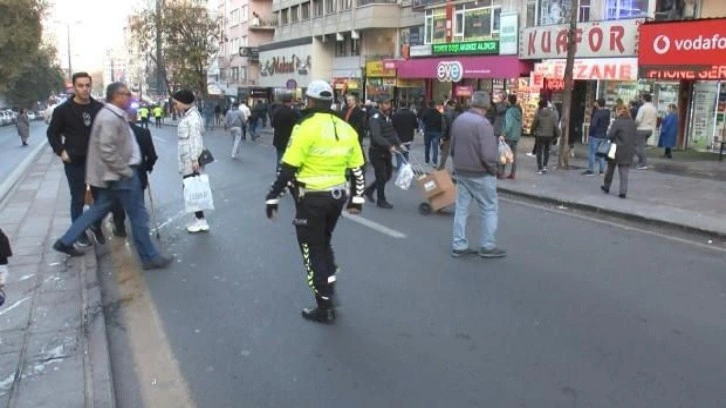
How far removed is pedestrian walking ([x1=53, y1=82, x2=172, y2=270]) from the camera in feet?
20.7

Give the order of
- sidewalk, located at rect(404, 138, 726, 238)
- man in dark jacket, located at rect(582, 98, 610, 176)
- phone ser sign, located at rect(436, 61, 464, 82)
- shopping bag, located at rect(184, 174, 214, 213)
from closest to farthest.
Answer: shopping bag, located at rect(184, 174, 214, 213) < sidewalk, located at rect(404, 138, 726, 238) < man in dark jacket, located at rect(582, 98, 610, 176) < phone ser sign, located at rect(436, 61, 464, 82)

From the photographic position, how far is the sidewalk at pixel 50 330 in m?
3.85

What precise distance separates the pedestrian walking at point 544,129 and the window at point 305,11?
3954 centimetres

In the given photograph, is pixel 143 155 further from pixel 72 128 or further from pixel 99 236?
pixel 99 236

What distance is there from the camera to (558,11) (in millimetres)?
24500

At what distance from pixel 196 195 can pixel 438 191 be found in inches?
134

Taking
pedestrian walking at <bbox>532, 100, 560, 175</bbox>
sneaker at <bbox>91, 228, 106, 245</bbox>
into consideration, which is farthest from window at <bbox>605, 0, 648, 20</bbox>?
sneaker at <bbox>91, 228, 106, 245</bbox>

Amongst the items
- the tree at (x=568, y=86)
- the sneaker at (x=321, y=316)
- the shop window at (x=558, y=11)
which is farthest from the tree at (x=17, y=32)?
the sneaker at (x=321, y=316)

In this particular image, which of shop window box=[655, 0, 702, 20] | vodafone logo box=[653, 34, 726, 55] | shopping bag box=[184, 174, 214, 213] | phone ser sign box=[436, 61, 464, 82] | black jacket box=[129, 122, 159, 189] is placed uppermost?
shop window box=[655, 0, 702, 20]

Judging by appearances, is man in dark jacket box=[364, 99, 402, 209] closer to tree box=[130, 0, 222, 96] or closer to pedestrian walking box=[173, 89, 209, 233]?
pedestrian walking box=[173, 89, 209, 233]

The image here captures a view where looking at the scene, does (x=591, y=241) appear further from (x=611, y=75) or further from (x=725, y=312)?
(x=611, y=75)

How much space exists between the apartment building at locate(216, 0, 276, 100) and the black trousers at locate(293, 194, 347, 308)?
2271 inches

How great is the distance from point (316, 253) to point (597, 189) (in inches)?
338

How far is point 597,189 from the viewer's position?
12430 millimetres
